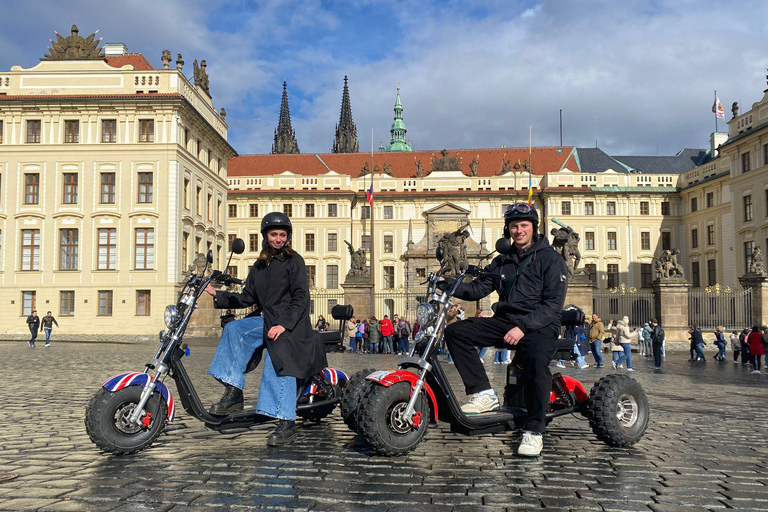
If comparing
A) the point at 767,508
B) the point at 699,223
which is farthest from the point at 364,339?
the point at 699,223

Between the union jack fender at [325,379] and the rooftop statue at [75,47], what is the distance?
125 feet

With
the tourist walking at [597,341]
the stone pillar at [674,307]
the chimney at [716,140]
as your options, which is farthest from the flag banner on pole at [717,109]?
the tourist walking at [597,341]

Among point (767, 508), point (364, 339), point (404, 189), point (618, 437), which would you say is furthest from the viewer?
point (404, 189)

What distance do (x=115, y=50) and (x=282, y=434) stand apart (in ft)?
144

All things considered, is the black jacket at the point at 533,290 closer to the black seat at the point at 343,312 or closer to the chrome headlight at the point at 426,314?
the chrome headlight at the point at 426,314

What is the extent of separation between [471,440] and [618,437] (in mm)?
1213

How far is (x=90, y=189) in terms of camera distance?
Result: 3769 centimetres

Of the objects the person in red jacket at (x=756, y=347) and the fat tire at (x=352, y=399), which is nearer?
the fat tire at (x=352, y=399)

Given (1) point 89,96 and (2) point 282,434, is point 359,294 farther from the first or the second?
(2) point 282,434

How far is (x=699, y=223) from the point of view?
2146 inches

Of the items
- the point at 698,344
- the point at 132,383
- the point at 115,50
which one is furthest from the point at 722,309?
the point at 115,50

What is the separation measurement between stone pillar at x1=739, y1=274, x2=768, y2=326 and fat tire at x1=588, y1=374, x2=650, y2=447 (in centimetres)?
2394

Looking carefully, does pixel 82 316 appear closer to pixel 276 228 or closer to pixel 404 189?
pixel 404 189

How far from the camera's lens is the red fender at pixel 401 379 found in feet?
16.0
